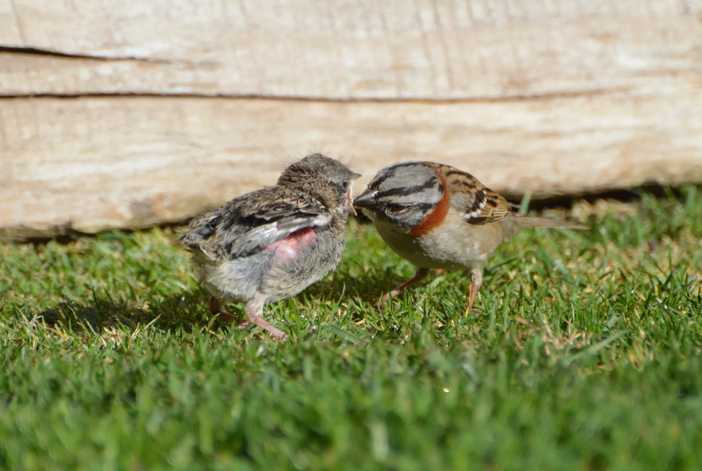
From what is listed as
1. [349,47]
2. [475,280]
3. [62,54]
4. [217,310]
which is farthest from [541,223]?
[62,54]

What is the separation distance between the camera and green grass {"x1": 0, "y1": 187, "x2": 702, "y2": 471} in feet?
9.03

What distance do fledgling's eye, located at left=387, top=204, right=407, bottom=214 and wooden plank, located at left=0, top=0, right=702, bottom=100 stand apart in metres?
1.42

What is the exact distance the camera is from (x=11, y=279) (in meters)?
5.70

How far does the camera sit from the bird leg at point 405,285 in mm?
5148

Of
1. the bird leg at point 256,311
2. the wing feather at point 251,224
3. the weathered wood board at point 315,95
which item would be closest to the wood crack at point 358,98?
the weathered wood board at point 315,95

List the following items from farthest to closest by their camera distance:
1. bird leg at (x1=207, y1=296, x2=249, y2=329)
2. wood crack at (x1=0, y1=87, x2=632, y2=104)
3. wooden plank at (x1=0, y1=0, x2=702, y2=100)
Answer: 1. wood crack at (x1=0, y1=87, x2=632, y2=104)
2. wooden plank at (x1=0, y1=0, x2=702, y2=100)
3. bird leg at (x1=207, y1=296, x2=249, y2=329)

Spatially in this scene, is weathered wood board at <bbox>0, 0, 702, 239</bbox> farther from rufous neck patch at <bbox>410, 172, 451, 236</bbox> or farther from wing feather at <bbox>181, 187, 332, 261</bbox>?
wing feather at <bbox>181, 187, 332, 261</bbox>

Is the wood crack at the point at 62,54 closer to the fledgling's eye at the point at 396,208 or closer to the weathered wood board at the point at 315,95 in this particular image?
the weathered wood board at the point at 315,95

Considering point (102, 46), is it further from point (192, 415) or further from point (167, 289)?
point (192, 415)

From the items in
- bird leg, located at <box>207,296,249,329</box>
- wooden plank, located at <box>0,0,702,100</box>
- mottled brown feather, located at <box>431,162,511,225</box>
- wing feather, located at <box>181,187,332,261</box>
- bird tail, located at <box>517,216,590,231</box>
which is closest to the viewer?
wing feather, located at <box>181,187,332,261</box>

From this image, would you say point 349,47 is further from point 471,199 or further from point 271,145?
point 471,199

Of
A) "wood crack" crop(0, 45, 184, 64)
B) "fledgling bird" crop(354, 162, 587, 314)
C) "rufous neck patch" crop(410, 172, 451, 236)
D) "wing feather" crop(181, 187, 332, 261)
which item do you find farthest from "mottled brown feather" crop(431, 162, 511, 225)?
"wood crack" crop(0, 45, 184, 64)

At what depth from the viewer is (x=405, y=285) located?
18.3ft

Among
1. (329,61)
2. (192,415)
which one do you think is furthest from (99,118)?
(192,415)
